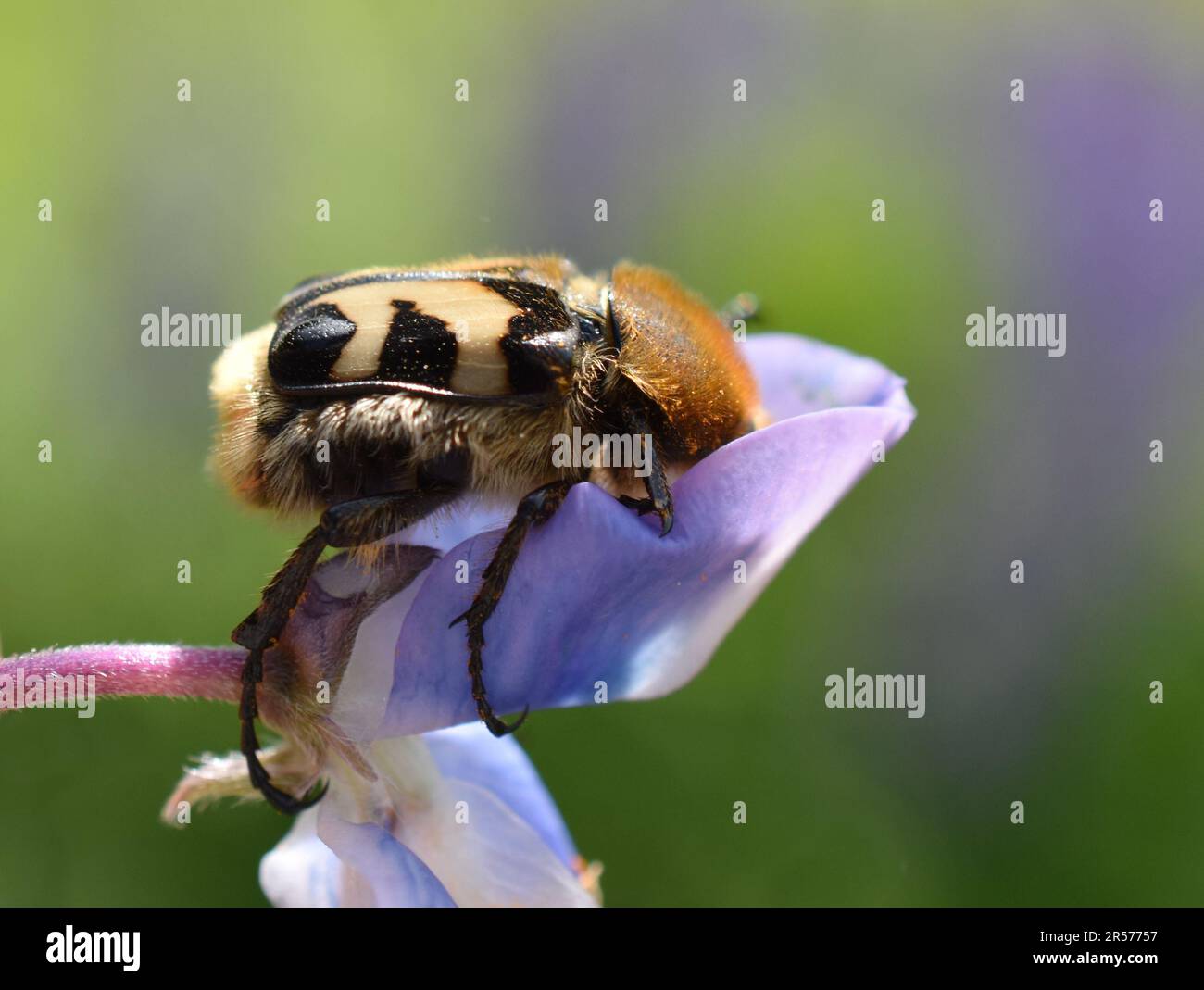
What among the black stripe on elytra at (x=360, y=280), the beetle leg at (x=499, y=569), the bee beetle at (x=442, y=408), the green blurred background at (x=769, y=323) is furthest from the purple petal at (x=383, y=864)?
the green blurred background at (x=769, y=323)

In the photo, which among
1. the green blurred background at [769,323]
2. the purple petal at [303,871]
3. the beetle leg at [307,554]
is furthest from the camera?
the green blurred background at [769,323]

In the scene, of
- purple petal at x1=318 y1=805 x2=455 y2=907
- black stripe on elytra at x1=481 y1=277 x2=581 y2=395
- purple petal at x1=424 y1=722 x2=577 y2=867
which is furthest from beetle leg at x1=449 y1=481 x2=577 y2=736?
purple petal at x1=424 y1=722 x2=577 y2=867

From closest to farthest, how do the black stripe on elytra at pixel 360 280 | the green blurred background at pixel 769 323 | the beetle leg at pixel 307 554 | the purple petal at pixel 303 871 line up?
the beetle leg at pixel 307 554 < the black stripe on elytra at pixel 360 280 < the purple petal at pixel 303 871 < the green blurred background at pixel 769 323

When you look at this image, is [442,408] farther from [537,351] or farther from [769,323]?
[769,323]

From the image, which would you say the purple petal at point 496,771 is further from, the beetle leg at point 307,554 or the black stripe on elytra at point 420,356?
the black stripe on elytra at point 420,356

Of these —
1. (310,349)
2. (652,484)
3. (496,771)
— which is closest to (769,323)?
(496,771)

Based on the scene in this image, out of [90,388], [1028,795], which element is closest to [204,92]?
[90,388]

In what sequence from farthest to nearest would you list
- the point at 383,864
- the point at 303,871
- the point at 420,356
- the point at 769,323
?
the point at 769,323
the point at 303,871
the point at 383,864
the point at 420,356
